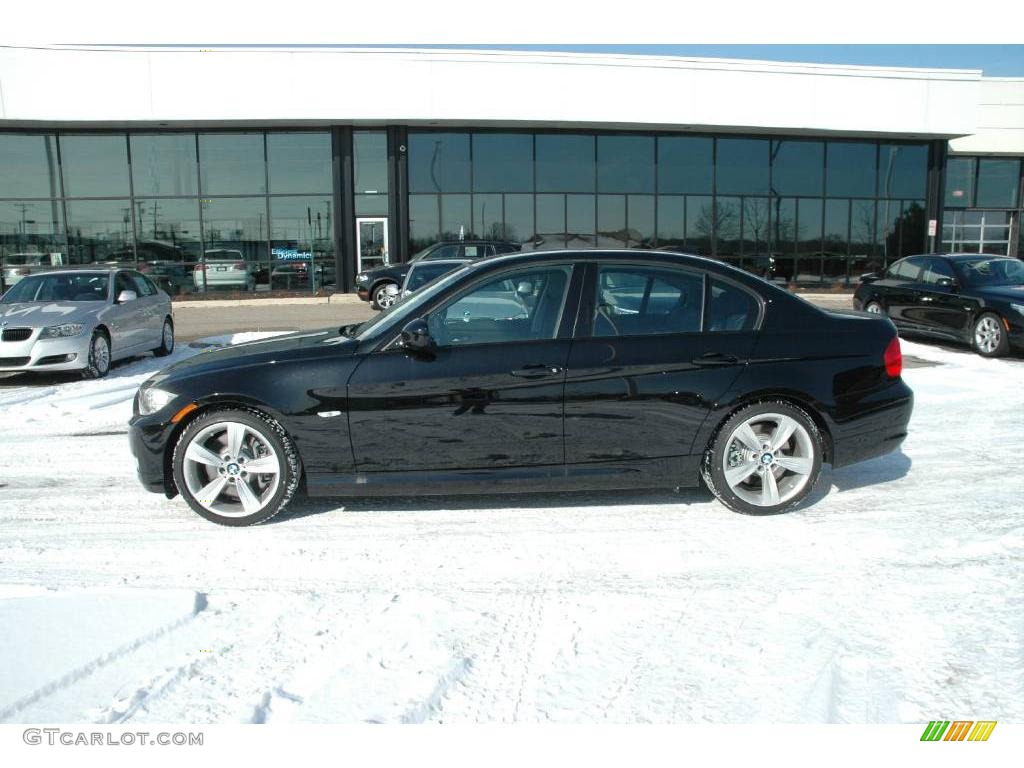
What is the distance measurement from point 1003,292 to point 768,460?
912cm

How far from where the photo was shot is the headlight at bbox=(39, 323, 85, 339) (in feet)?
32.5

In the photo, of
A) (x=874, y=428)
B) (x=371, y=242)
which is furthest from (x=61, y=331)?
(x=371, y=242)

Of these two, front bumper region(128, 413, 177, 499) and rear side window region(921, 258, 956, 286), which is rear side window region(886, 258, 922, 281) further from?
front bumper region(128, 413, 177, 499)

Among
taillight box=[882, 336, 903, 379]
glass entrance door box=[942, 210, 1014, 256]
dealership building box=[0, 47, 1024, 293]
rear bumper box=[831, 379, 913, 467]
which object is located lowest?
rear bumper box=[831, 379, 913, 467]

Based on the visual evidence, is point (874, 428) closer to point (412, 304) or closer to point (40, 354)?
point (412, 304)

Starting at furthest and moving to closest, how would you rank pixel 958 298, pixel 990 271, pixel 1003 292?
pixel 990 271, pixel 958 298, pixel 1003 292

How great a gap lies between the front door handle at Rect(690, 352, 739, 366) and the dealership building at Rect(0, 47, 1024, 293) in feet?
67.8

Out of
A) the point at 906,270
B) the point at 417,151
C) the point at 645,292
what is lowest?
the point at 906,270

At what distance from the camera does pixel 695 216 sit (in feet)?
88.4

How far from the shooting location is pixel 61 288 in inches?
449

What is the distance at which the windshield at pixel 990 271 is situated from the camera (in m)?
12.4

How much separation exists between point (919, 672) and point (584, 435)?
212 cm

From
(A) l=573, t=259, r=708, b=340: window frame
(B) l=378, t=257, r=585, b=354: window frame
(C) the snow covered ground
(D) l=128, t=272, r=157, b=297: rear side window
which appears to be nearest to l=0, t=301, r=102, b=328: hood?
(D) l=128, t=272, r=157, b=297: rear side window

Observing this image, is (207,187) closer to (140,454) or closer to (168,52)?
(168,52)
